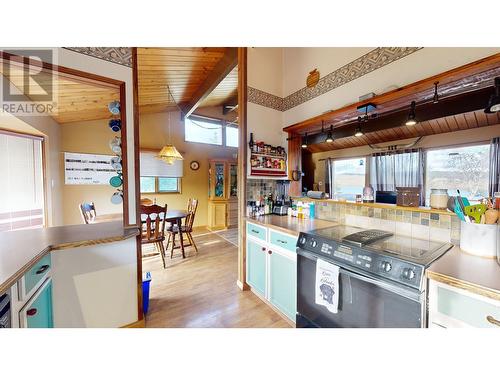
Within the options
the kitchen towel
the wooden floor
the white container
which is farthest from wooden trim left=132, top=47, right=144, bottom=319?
the white container

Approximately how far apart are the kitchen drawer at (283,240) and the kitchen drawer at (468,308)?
86cm

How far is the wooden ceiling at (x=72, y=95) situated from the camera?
189 centimetres

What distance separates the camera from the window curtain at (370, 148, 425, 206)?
3.16m

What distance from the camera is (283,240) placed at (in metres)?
1.67

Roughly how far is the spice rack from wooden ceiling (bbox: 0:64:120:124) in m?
1.38

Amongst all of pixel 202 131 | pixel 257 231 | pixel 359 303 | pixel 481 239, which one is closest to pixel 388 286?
pixel 359 303

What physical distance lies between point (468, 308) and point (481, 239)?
0.47 m

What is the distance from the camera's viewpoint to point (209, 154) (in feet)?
17.7

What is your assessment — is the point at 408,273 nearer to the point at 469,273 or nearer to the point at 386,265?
the point at 386,265

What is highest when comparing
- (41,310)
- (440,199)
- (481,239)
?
(440,199)

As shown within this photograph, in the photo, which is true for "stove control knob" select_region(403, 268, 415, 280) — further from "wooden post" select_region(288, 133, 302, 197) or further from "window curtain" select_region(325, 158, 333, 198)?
"window curtain" select_region(325, 158, 333, 198)
